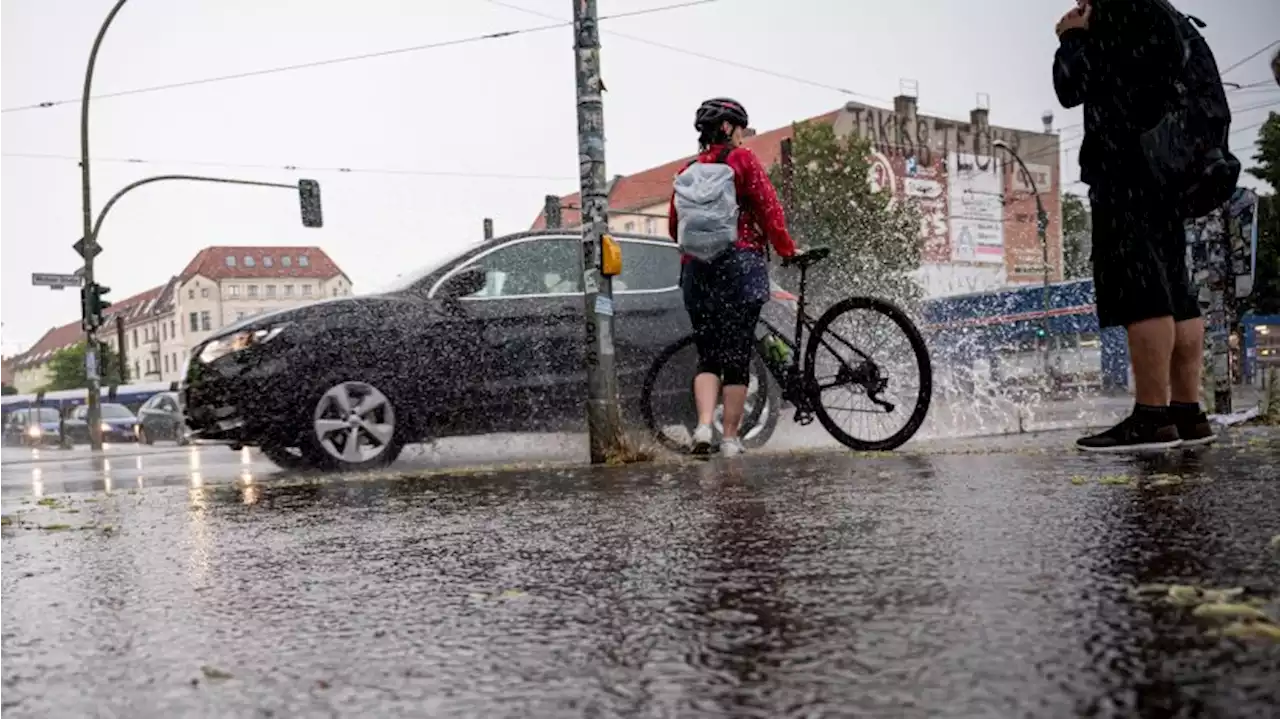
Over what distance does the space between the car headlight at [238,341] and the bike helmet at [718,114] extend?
8.97ft

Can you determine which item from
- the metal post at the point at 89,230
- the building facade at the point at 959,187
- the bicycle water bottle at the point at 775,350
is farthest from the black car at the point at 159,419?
the building facade at the point at 959,187

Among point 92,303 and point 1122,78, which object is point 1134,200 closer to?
point 1122,78

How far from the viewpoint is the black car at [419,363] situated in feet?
23.8

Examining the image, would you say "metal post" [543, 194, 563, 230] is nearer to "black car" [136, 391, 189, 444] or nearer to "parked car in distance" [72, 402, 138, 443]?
"black car" [136, 391, 189, 444]

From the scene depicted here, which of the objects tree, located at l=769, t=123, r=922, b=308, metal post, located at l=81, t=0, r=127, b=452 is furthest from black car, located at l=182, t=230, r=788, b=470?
tree, located at l=769, t=123, r=922, b=308

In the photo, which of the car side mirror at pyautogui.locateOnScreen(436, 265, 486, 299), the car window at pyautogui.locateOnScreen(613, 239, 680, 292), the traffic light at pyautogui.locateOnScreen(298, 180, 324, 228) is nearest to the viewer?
the car side mirror at pyautogui.locateOnScreen(436, 265, 486, 299)

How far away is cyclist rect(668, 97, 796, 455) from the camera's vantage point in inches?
242

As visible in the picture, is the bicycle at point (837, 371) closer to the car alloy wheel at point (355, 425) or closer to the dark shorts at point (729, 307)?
the dark shorts at point (729, 307)

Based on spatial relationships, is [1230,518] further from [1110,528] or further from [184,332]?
[184,332]

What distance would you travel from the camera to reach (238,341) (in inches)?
290

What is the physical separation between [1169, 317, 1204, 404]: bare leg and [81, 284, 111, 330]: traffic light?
24.8m

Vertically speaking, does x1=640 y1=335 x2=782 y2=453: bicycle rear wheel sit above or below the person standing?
below

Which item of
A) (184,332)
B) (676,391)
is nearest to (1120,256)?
(676,391)

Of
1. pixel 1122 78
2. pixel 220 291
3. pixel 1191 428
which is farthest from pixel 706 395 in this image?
pixel 220 291
